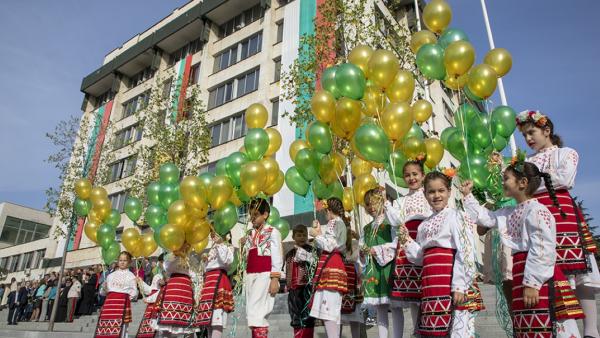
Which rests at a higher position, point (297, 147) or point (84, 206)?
point (297, 147)

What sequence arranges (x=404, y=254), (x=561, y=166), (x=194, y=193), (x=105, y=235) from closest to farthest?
(x=561, y=166), (x=404, y=254), (x=194, y=193), (x=105, y=235)

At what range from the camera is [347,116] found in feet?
19.1

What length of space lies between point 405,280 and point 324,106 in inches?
113

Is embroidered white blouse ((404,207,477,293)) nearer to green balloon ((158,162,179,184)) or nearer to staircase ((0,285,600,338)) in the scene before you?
staircase ((0,285,600,338))

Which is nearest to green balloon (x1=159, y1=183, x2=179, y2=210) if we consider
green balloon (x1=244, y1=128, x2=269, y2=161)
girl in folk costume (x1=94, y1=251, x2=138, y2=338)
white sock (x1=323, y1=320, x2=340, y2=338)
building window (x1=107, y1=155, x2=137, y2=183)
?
girl in folk costume (x1=94, y1=251, x2=138, y2=338)

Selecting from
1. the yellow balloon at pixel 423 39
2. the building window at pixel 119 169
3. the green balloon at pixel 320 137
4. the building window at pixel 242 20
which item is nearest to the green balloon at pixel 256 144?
the green balloon at pixel 320 137

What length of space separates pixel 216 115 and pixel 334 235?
19634mm

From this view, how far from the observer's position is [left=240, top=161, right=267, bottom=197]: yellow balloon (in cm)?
574

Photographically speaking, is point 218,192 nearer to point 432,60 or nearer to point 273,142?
point 273,142

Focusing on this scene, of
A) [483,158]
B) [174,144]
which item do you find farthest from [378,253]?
[174,144]

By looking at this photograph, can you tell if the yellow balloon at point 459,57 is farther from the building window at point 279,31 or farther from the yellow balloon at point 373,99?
the building window at point 279,31

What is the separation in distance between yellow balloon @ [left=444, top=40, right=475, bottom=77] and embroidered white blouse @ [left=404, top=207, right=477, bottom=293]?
250cm

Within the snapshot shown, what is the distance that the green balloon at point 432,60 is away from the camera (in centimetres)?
545

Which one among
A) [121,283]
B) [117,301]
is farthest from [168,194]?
[117,301]
